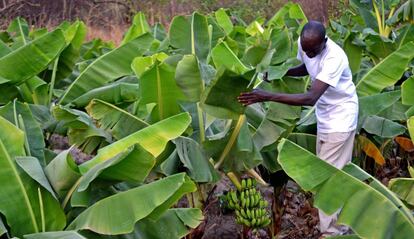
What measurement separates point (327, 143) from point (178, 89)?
1327 mm

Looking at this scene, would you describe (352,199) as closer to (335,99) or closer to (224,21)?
(335,99)

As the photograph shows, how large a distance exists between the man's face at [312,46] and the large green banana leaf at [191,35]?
49.3 inches

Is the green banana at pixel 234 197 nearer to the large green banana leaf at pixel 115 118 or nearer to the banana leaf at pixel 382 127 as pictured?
the large green banana leaf at pixel 115 118

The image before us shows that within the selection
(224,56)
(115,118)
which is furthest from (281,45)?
(115,118)

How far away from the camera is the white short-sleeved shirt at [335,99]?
5480 mm

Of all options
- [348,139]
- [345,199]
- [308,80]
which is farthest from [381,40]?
[345,199]

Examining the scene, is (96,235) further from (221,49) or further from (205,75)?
(221,49)

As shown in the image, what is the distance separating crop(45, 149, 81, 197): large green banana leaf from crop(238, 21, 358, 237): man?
1.64 meters

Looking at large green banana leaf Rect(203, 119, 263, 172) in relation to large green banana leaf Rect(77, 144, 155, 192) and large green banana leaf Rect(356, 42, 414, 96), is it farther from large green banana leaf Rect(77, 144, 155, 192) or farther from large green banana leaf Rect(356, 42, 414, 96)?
large green banana leaf Rect(356, 42, 414, 96)

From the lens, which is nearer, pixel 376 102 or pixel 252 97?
pixel 252 97

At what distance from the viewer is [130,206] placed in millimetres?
3984

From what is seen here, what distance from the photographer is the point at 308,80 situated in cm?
720

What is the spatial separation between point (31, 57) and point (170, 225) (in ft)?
7.47

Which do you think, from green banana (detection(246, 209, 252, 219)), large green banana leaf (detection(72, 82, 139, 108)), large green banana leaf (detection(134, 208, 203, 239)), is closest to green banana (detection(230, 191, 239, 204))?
green banana (detection(246, 209, 252, 219))
